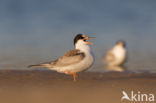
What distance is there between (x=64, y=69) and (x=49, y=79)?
0.33 metres

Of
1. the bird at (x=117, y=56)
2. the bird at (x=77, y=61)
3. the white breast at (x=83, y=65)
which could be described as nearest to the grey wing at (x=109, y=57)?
the bird at (x=117, y=56)

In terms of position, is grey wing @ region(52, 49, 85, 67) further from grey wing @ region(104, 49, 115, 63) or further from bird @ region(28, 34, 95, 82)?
grey wing @ region(104, 49, 115, 63)

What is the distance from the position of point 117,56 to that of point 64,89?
661 centimetres

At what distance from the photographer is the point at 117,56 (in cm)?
1233

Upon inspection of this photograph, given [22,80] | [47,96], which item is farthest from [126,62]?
[47,96]

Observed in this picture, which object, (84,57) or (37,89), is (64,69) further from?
(37,89)

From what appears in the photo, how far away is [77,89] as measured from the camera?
5910 millimetres

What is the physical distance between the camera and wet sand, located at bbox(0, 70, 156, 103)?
5434 mm

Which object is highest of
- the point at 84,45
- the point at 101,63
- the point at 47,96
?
the point at 101,63

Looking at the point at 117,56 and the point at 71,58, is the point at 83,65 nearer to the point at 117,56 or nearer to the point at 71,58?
the point at 71,58

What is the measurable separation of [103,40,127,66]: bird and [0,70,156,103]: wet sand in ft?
16.3

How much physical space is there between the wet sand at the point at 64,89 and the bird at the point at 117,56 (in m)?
4.96

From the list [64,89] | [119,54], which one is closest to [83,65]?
[64,89]

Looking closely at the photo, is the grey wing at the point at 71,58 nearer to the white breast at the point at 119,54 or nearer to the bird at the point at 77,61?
the bird at the point at 77,61
